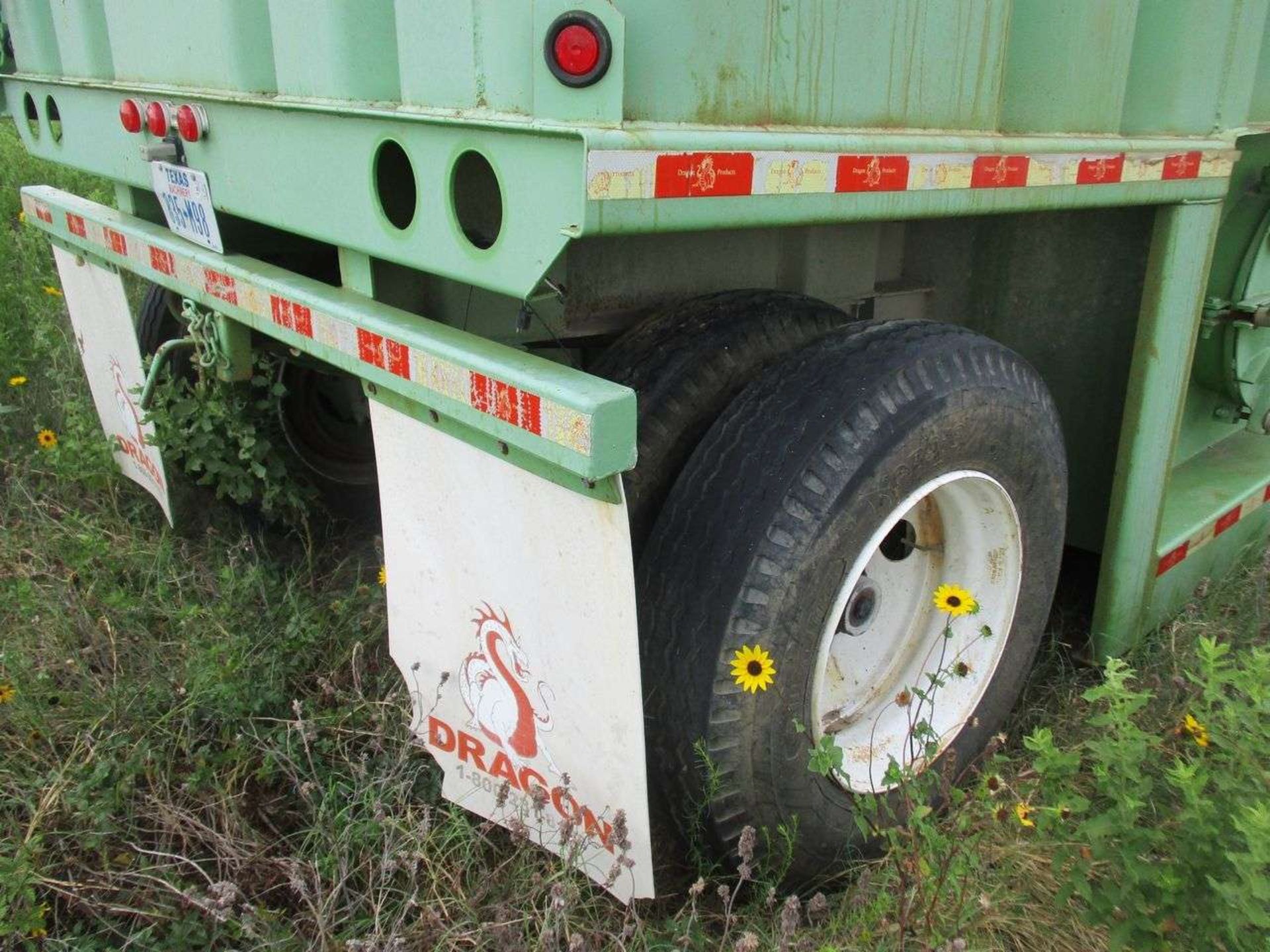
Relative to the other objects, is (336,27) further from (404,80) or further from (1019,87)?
(1019,87)

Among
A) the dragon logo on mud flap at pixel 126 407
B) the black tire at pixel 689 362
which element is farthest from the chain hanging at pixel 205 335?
the black tire at pixel 689 362

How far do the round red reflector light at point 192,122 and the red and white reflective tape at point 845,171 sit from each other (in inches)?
45.6

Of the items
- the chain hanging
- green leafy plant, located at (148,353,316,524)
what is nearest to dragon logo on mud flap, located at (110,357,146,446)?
green leafy plant, located at (148,353,316,524)

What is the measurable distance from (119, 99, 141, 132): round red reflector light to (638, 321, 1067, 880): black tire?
1.37 metres

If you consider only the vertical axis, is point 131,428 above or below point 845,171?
below

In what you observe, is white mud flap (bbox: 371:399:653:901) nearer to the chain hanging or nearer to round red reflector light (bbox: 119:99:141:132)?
the chain hanging

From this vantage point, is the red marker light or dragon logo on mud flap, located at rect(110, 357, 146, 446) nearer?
the red marker light

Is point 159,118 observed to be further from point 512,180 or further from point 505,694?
point 505,694

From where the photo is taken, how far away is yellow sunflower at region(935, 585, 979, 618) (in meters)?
1.91

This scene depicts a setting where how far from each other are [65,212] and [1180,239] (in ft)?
8.76

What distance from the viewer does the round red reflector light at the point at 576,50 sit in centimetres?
124

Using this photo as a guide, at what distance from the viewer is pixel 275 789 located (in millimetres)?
2172

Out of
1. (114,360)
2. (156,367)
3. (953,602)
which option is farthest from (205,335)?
(953,602)

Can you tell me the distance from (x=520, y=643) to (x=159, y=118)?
1.29 meters
